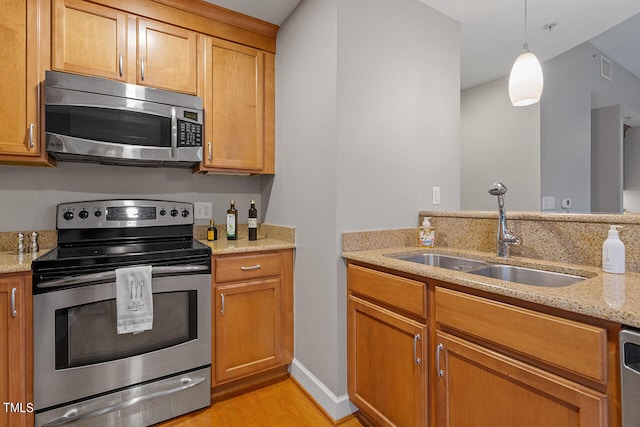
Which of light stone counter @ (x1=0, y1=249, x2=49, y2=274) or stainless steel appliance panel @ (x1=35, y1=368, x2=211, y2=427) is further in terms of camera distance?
stainless steel appliance panel @ (x1=35, y1=368, x2=211, y2=427)

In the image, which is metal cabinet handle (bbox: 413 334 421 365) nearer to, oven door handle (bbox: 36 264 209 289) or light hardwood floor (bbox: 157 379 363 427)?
light hardwood floor (bbox: 157 379 363 427)

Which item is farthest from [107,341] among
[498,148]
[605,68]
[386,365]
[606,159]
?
[605,68]

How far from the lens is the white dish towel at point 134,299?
1.57 metres

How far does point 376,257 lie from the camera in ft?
5.22

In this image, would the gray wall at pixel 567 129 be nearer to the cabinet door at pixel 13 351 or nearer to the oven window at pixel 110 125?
the oven window at pixel 110 125

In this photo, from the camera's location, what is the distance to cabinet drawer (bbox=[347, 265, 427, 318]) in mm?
1325

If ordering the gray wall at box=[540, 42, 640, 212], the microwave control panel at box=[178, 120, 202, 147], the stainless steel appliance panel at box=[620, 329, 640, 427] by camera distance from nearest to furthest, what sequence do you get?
the stainless steel appliance panel at box=[620, 329, 640, 427] → the microwave control panel at box=[178, 120, 202, 147] → the gray wall at box=[540, 42, 640, 212]

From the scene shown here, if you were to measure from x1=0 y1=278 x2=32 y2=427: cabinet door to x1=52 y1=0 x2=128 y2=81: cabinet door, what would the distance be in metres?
1.16

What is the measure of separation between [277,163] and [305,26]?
0.89 metres

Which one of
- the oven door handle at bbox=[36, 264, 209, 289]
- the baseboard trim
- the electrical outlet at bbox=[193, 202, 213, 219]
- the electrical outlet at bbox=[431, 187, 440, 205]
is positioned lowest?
the baseboard trim

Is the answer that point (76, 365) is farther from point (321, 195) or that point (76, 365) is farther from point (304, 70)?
point (304, 70)

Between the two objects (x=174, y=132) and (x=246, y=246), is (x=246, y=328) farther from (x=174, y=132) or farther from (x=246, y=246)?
(x=174, y=132)

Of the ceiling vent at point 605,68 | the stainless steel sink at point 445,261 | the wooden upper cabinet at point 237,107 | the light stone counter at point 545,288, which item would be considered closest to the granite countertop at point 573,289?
the light stone counter at point 545,288

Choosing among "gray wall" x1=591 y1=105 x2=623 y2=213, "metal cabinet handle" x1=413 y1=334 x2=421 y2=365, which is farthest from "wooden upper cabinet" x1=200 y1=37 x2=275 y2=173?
"gray wall" x1=591 y1=105 x2=623 y2=213
